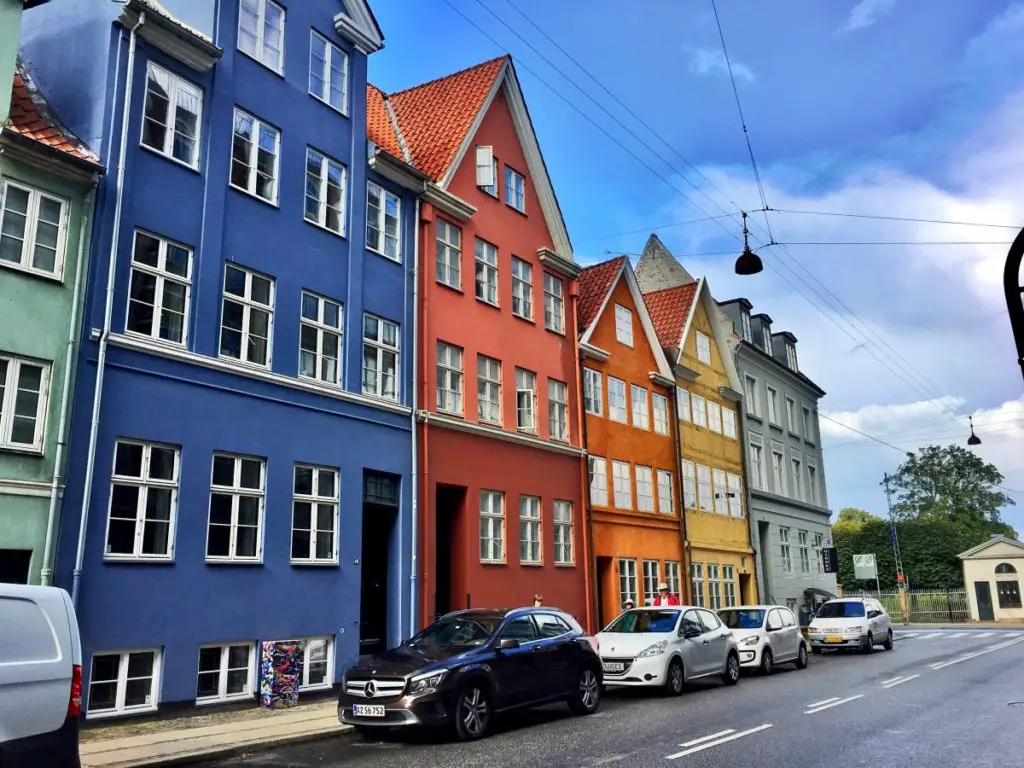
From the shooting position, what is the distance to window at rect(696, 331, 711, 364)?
34969mm

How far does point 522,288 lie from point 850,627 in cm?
1501

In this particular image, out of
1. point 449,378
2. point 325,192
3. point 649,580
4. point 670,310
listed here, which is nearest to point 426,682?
point 449,378

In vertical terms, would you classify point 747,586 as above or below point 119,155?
below

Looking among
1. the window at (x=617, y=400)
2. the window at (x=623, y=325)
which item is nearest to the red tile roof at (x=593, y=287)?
the window at (x=623, y=325)

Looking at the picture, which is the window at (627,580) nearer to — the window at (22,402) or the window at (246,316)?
the window at (246,316)

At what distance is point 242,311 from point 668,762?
10.8 meters

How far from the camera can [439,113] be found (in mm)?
24469

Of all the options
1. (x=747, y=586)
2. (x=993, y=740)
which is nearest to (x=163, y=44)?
(x=993, y=740)

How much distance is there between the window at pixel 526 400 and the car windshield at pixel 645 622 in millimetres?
6974

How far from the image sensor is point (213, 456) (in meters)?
15.1

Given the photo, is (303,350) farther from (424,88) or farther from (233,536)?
(424,88)

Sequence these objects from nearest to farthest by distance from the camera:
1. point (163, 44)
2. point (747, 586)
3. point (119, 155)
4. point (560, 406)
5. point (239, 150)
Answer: point (119, 155), point (163, 44), point (239, 150), point (560, 406), point (747, 586)

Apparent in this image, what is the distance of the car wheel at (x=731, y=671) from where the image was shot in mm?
18583

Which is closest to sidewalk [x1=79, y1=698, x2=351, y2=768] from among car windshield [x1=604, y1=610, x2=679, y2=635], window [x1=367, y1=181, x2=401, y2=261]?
car windshield [x1=604, y1=610, x2=679, y2=635]
